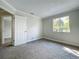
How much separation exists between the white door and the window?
270 centimetres

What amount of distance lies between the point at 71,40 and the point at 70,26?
99cm

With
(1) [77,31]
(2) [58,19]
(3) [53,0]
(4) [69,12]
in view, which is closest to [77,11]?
(4) [69,12]

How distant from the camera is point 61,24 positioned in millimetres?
6039

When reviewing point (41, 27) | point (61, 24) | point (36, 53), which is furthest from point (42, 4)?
point (41, 27)

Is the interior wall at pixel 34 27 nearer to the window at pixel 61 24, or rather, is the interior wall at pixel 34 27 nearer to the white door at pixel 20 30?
the white door at pixel 20 30

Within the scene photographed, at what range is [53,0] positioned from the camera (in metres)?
3.33

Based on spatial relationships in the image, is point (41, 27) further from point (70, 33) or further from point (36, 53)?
point (36, 53)

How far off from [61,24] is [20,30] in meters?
3.28

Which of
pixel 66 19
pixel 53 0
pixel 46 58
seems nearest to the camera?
pixel 46 58

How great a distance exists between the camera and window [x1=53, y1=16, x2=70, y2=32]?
5543 millimetres

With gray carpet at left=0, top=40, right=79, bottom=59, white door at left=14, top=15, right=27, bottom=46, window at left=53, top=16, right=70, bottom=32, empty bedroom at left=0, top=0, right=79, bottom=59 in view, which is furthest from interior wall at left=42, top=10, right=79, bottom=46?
white door at left=14, top=15, right=27, bottom=46

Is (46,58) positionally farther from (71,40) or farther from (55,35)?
(55,35)

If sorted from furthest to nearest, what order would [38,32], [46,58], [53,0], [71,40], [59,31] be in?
[38,32], [59,31], [71,40], [53,0], [46,58]

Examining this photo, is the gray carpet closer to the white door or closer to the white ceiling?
the white door
